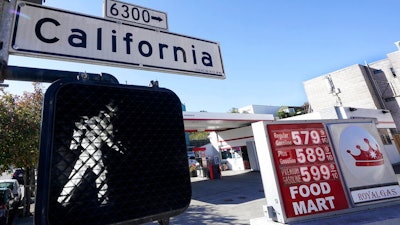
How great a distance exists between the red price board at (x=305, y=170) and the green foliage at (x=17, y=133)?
1122cm

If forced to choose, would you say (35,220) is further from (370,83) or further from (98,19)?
(370,83)

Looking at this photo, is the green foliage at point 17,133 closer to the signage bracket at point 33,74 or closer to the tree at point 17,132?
the tree at point 17,132

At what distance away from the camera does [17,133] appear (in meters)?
10.7

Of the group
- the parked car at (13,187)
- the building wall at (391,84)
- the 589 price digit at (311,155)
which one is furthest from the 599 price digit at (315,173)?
the building wall at (391,84)

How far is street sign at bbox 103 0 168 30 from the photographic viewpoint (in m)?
1.98

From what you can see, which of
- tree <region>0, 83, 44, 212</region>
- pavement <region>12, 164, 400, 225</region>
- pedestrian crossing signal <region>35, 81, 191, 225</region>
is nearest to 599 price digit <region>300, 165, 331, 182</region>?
pavement <region>12, 164, 400, 225</region>

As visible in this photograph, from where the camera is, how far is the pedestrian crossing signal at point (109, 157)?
2.28ft

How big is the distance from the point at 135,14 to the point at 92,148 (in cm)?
167

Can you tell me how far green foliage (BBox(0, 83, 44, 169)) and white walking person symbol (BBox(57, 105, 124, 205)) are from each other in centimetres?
1245

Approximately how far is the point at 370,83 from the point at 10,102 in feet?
113

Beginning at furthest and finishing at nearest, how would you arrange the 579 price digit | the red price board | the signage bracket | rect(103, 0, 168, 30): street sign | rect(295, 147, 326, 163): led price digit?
the 579 price digit < rect(295, 147, 326, 163): led price digit < the red price board < rect(103, 0, 168, 30): street sign < the signage bracket

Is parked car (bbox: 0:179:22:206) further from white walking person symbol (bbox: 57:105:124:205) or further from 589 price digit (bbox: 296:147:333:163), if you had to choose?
white walking person symbol (bbox: 57:105:124:205)

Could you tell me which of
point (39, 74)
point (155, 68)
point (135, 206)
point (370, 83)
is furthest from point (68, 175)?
point (370, 83)

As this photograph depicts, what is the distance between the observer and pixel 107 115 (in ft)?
2.81
